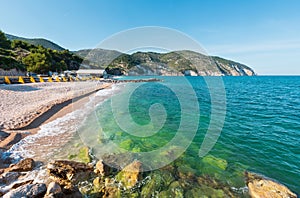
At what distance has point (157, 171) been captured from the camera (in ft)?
18.3

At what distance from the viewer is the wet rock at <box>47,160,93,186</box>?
15.4ft

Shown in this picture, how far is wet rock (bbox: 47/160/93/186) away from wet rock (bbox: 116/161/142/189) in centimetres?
107

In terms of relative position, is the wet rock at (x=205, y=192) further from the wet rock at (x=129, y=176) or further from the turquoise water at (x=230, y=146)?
the wet rock at (x=129, y=176)

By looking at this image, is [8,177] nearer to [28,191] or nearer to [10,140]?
[28,191]

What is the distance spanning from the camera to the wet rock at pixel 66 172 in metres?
4.69

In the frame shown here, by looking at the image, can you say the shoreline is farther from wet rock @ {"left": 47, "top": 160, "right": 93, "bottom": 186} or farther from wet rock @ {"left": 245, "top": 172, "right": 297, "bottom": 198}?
wet rock @ {"left": 245, "top": 172, "right": 297, "bottom": 198}

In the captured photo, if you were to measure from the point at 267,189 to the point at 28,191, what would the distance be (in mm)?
6148

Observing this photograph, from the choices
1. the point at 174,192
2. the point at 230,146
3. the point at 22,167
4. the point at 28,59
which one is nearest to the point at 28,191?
the point at 22,167

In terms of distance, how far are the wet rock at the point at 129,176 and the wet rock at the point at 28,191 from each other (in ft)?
6.69

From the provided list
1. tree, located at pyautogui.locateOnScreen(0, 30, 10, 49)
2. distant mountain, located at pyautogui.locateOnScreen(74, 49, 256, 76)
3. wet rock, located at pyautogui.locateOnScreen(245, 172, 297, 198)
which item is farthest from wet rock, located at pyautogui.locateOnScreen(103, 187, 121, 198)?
→ tree, located at pyautogui.locateOnScreen(0, 30, 10, 49)

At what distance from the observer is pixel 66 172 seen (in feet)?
15.9

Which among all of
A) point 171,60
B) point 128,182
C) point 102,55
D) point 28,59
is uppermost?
point 171,60

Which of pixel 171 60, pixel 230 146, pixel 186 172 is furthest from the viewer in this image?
pixel 171 60

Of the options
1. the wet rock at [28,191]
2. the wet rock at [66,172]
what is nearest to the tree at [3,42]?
the wet rock at [66,172]
